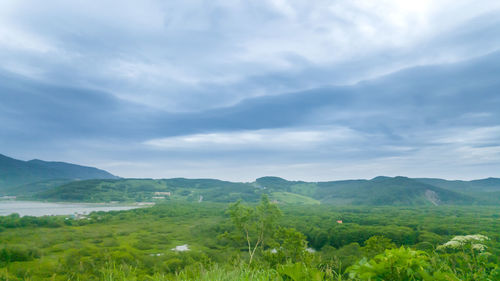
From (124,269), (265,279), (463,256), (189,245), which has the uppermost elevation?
(463,256)

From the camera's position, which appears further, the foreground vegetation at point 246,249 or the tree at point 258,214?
the tree at point 258,214

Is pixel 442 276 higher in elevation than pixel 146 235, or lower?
higher

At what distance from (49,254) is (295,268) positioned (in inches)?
4397

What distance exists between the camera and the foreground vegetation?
359 centimetres

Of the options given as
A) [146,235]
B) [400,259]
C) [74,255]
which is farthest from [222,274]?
[146,235]

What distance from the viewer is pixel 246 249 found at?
98250mm

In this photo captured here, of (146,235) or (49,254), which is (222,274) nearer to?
(49,254)

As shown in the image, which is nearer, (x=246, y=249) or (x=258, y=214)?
(x=258, y=214)

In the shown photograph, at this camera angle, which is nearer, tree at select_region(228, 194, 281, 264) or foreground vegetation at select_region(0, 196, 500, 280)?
foreground vegetation at select_region(0, 196, 500, 280)

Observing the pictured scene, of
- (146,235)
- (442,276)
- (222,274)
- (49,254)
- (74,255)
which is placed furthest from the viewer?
(146,235)

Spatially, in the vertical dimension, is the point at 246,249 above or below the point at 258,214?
below

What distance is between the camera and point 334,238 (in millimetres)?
102938

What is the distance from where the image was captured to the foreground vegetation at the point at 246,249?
3.59 metres

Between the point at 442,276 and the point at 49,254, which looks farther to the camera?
the point at 49,254
